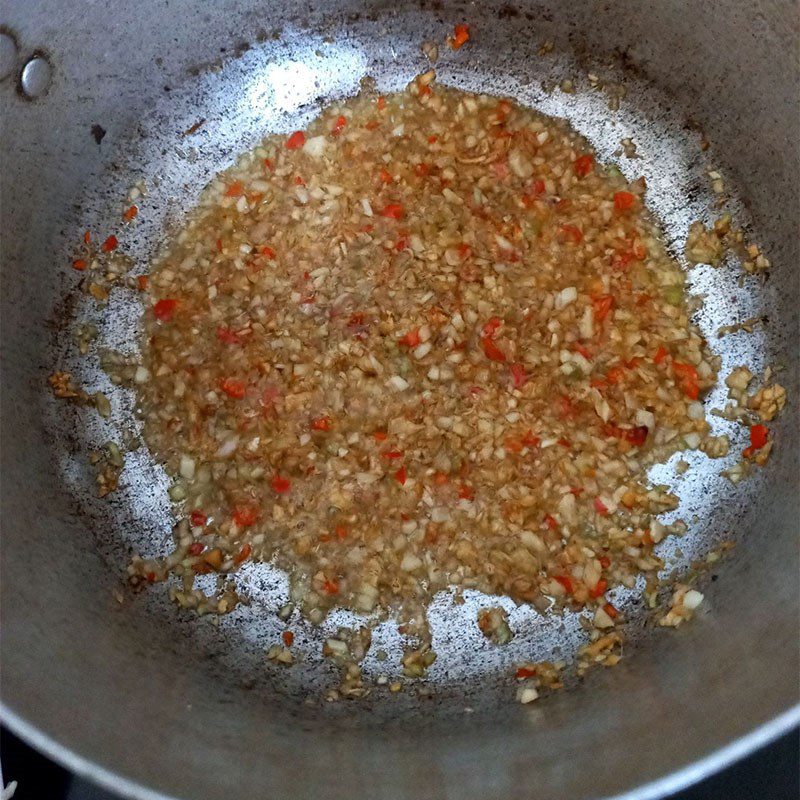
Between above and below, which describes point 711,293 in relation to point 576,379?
above

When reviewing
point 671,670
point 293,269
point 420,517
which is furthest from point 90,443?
point 671,670

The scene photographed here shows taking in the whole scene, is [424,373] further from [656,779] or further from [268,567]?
[656,779]

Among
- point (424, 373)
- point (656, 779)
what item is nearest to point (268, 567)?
point (424, 373)

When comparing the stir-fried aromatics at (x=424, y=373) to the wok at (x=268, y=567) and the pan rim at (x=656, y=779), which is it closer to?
the wok at (x=268, y=567)

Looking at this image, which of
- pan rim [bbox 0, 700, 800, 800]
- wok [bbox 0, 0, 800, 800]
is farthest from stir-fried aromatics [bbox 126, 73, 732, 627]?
pan rim [bbox 0, 700, 800, 800]

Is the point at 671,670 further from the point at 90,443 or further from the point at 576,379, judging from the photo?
the point at 90,443
